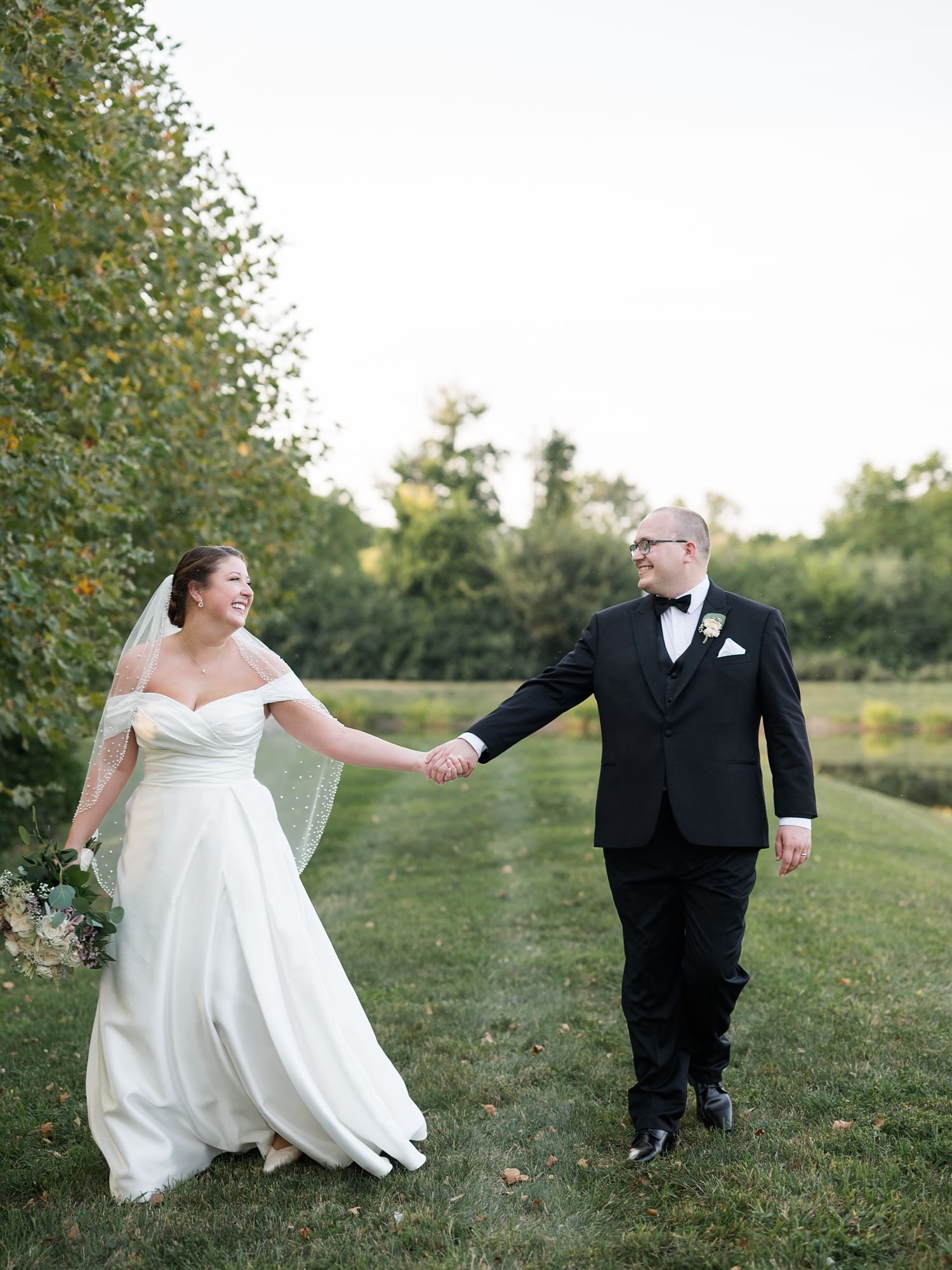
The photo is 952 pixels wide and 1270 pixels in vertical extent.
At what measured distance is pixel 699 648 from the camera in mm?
4125

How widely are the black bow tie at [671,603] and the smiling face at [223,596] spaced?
163 cm

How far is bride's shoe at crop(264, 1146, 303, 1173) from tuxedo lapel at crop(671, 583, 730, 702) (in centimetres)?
220

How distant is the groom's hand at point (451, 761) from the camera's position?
14.6 feet

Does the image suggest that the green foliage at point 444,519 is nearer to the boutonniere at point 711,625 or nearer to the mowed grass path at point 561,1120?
the mowed grass path at point 561,1120

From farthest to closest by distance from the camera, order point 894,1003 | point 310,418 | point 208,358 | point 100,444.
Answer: point 310,418 < point 208,358 < point 100,444 < point 894,1003

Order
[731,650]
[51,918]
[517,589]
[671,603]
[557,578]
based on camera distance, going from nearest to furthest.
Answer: [51,918], [731,650], [671,603], [557,578], [517,589]

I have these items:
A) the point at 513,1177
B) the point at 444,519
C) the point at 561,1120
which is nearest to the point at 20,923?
the point at 513,1177

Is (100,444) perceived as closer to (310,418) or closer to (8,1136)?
(8,1136)

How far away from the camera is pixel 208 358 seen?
11.9 m

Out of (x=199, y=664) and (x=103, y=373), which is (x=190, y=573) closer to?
(x=199, y=664)

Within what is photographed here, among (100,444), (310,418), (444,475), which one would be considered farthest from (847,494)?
(100,444)

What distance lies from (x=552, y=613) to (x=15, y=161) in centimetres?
3015

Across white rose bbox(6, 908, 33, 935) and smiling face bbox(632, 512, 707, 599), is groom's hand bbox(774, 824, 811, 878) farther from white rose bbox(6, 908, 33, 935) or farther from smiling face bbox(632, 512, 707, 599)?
white rose bbox(6, 908, 33, 935)

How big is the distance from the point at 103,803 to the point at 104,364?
592 centimetres
